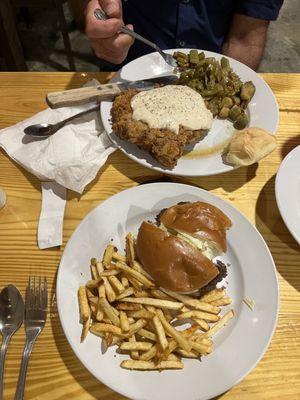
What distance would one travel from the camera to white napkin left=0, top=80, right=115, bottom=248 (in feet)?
5.71

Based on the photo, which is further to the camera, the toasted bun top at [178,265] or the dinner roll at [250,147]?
the dinner roll at [250,147]

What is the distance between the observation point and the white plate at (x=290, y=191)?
1635mm

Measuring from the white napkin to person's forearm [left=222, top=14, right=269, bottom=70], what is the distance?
110 cm

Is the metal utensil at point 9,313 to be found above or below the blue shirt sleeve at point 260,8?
below

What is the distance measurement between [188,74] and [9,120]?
0.93 meters

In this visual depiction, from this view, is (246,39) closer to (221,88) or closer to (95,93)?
(221,88)

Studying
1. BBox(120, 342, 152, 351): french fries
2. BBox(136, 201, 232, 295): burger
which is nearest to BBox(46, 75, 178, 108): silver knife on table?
BBox(136, 201, 232, 295): burger

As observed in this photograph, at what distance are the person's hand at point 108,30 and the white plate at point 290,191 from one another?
967 millimetres

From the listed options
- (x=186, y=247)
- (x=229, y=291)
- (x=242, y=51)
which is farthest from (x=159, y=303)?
(x=242, y=51)

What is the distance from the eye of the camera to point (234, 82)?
80.5 inches

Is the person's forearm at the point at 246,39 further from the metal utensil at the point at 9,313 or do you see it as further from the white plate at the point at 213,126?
the metal utensil at the point at 9,313

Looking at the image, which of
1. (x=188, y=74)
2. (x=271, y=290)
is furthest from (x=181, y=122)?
(x=271, y=290)

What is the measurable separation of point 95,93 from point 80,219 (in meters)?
0.63

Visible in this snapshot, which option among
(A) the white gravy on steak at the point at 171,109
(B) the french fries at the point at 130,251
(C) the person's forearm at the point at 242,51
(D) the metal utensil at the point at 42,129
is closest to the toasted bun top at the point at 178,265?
(B) the french fries at the point at 130,251
